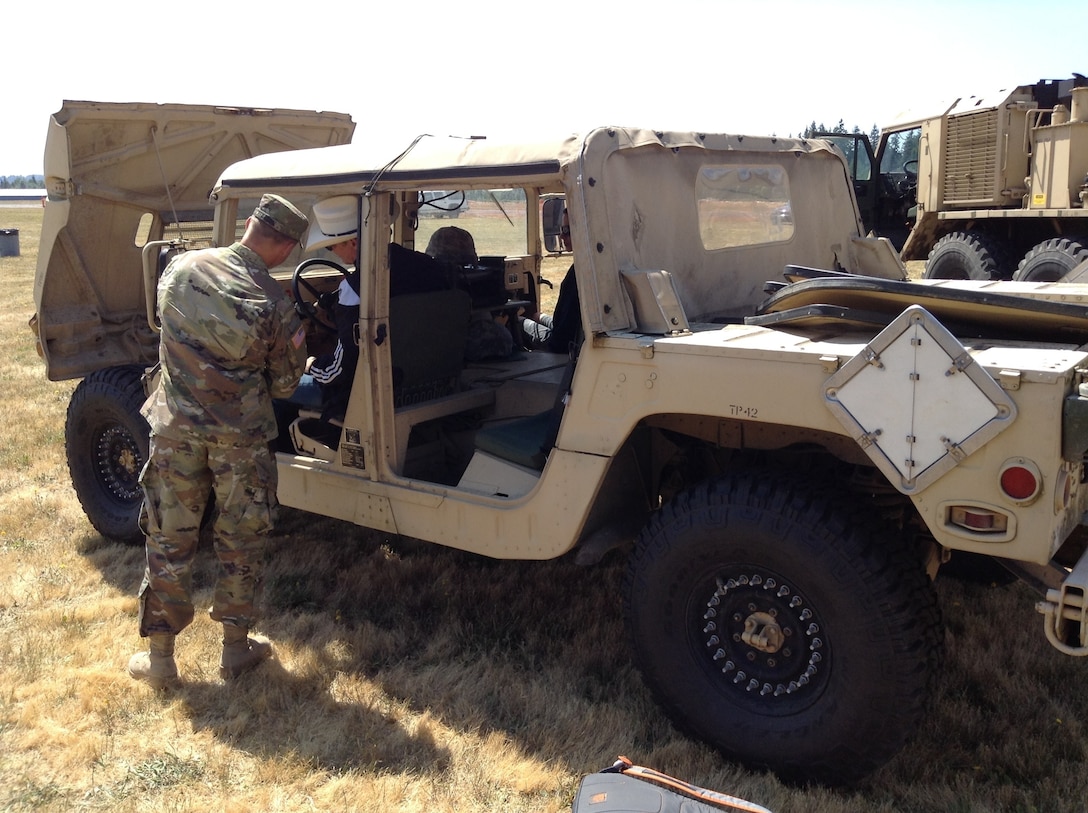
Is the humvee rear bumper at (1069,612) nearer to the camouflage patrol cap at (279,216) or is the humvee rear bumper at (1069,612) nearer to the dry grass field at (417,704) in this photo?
Result: the dry grass field at (417,704)

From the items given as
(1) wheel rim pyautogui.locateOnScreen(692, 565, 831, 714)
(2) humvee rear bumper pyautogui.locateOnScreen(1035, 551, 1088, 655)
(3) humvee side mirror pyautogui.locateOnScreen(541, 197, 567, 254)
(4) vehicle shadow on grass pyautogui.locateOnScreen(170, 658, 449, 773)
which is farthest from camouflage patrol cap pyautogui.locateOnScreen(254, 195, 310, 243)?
(2) humvee rear bumper pyautogui.locateOnScreen(1035, 551, 1088, 655)

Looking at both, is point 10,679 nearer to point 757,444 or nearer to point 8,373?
point 757,444

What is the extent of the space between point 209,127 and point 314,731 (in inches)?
139

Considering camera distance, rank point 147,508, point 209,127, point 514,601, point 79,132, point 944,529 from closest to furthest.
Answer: point 944,529 → point 147,508 → point 514,601 → point 79,132 → point 209,127

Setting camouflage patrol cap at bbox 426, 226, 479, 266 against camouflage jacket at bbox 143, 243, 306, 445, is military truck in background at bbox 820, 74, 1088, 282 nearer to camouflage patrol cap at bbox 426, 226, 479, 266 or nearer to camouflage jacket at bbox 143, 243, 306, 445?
camouflage patrol cap at bbox 426, 226, 479, 266

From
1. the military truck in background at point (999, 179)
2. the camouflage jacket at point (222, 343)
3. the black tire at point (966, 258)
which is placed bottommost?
the camouflage jacket at point (222, 343)

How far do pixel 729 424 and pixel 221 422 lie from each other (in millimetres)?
1743

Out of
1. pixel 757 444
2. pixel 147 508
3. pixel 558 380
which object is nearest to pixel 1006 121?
pixel 558 380

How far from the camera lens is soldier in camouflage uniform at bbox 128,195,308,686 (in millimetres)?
Answer: 3566

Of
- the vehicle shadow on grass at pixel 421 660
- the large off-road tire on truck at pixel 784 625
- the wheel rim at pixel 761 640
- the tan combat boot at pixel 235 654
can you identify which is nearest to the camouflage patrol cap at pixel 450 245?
the vehicle shadow on grass at pixel 421 660

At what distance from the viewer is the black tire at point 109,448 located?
5000 mm

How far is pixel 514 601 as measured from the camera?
14.4 feet

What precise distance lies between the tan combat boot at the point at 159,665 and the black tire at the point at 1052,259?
803 cm

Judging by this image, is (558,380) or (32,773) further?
(558,380)
